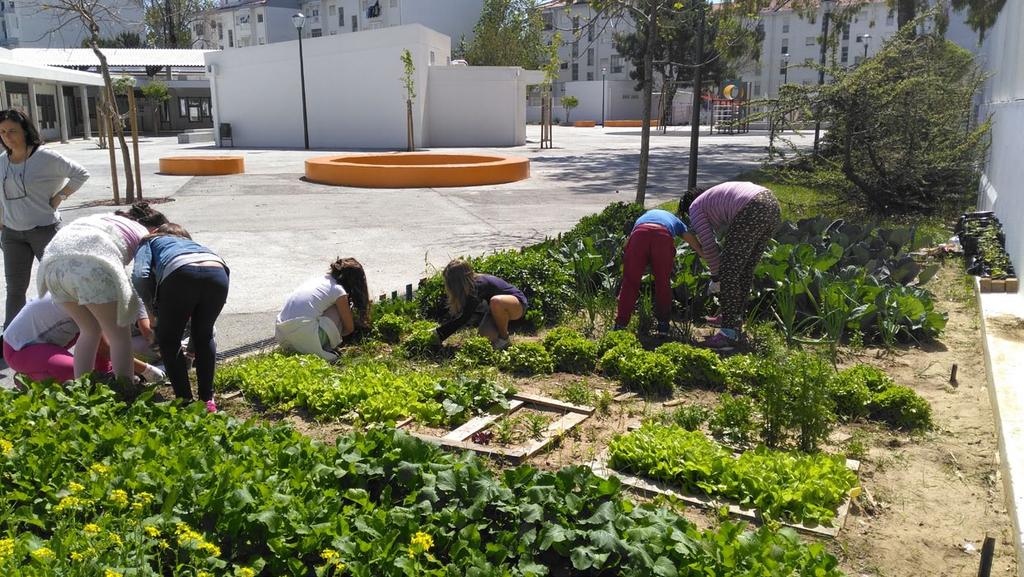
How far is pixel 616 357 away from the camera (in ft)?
17.7

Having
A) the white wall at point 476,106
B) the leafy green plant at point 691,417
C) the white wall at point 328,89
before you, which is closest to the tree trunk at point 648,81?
the leafy green plant at point 691,417

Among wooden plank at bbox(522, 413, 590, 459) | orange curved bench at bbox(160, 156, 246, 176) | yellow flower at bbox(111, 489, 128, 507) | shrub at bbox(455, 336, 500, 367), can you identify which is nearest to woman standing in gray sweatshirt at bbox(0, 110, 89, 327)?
shrub at bbox(455, 336, 500, 367)

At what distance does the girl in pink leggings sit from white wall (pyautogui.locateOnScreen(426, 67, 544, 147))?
2847 centimetres

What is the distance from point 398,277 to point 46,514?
5.71 meters

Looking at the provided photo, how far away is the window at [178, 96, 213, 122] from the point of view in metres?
50.0

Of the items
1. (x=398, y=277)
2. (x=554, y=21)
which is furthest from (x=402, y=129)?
(x=554, y=21)

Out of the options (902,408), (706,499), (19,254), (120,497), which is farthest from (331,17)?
(120,497)

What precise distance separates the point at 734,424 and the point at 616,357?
1.18m

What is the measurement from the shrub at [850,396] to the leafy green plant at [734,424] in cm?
64

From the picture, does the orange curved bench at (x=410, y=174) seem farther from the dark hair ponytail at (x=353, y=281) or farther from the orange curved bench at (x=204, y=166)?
the dark hair ponytail at (x=353, y=281)

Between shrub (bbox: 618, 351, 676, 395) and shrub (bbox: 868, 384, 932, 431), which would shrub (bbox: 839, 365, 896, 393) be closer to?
shrub (bbox: 868, 384, 932, 431)

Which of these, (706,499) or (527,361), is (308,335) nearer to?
(527,361)

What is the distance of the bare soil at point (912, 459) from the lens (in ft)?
11.0

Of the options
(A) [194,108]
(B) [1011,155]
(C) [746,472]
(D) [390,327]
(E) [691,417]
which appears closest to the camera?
(C) [746,472]
